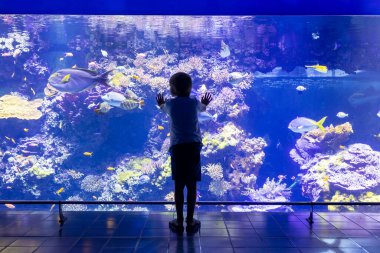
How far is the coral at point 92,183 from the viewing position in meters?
12.3

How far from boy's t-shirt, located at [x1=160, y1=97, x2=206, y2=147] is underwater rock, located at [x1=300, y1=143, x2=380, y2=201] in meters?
9.08

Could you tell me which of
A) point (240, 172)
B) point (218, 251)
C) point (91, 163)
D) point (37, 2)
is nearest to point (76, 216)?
point (218, 251)

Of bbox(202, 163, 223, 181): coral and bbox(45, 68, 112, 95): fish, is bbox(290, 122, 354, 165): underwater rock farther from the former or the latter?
bbox(45, 68, 112, 95): fish

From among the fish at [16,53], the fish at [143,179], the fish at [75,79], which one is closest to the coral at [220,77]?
the fish at [143,179]

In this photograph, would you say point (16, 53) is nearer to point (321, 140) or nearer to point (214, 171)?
point (214, 171)

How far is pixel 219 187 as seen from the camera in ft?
37.6

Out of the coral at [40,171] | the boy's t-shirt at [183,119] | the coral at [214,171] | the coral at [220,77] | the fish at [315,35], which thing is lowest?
the coral at [40,171]

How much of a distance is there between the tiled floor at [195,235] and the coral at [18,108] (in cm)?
939

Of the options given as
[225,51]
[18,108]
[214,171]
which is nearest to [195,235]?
[214,171]

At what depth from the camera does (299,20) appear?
13312mm

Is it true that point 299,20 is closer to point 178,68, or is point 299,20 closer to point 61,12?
point 178,68

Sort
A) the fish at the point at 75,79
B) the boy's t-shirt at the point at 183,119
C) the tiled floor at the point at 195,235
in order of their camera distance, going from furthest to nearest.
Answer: the fish at the point at 75,79
the boy's t-shirt at the point at 183,119
the tiled floor at the point at 195,235

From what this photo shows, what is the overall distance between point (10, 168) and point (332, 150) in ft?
41.4

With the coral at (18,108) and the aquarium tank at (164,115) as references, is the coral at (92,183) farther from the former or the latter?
the coral at (18,108)
